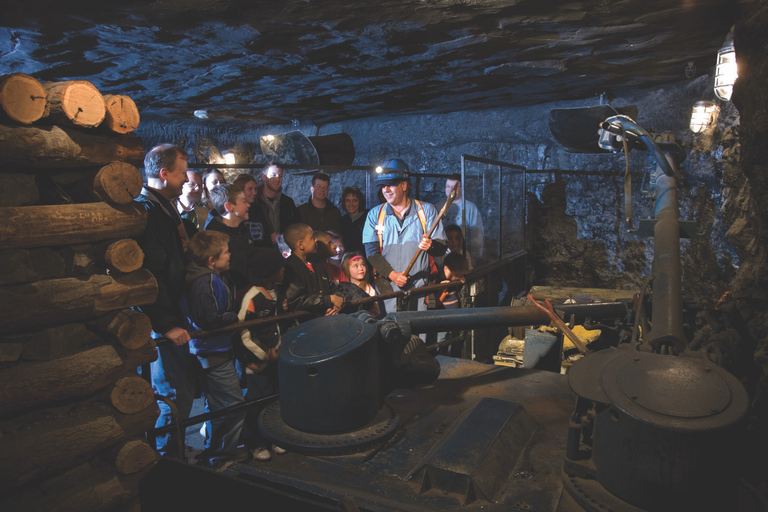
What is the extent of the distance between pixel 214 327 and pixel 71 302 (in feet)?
3.05

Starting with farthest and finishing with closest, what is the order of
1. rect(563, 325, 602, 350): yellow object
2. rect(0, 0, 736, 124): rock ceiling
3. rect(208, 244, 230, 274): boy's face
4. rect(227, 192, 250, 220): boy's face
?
rect(563, 325, 602, 350): yellow object
rect(227, 192, 250, 220): boy's face
rect(0, 0, 736, 124): rock ceiling
rect(208, 244, 230, 274): boy's face

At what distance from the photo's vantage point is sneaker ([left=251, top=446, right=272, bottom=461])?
103 inches

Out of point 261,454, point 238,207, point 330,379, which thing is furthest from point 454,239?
point 261,454

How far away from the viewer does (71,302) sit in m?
2.55

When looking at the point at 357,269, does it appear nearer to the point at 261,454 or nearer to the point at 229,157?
the point at 261,454

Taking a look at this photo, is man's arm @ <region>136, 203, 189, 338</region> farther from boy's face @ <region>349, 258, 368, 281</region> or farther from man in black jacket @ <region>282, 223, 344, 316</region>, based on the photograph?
boy's face @ <region>349, 258, 368, 281</region>

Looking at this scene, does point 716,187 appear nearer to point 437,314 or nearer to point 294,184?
point 437,314

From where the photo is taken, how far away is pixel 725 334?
2988mm

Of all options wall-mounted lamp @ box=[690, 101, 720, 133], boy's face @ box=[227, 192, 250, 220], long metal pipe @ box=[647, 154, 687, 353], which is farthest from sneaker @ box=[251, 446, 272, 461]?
wall-mounted lamp @ box=[690, 101, 720, 133]

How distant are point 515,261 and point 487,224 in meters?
0.83

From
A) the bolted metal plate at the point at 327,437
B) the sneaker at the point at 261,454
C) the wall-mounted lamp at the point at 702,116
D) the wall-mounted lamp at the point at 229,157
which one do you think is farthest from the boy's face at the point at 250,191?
the wall-mounted lamp at the point at 229,157

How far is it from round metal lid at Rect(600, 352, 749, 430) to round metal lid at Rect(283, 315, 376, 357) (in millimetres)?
1247

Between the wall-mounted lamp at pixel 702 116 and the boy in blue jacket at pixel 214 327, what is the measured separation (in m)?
6.16

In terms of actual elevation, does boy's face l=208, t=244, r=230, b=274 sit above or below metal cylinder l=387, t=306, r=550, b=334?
above
